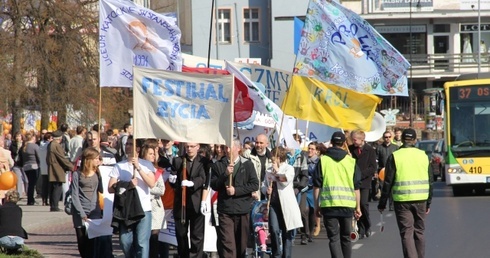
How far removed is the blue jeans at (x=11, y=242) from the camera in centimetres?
1493

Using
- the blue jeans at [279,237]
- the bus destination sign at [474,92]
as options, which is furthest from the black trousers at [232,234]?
the bus destination sign at [474,92]

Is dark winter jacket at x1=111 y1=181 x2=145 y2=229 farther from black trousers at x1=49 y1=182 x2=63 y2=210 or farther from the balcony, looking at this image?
the balcony

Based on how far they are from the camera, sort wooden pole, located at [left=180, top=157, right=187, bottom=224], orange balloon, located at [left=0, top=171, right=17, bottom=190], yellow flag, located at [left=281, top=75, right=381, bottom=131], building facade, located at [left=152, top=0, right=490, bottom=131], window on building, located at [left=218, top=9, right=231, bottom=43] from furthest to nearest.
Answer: window on building, located at [left=218, top=9, right=231, bottom=43] → building facade, located at [left=152, top=0, right=490, bottom=131] → yellow flag, located at [left=281, top=75, right=381, bottom=131] → orange balloon, located at [left=0, top=171, right=17, bottom=190] → wooden pole, located at [left=180, top=157, right=187, bottom=224]

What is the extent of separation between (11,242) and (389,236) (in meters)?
6.81

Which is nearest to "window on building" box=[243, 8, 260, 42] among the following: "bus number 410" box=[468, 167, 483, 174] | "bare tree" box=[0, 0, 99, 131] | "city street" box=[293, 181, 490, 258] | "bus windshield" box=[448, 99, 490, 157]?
"bare tree" box=[0, 0, 99, 131]

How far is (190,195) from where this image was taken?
1441 centimetres

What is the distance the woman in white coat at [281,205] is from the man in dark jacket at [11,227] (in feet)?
10.4

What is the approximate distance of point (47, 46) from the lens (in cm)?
3011

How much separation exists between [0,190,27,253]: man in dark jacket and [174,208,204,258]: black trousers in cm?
204

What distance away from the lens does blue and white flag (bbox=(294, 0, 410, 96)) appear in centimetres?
1747

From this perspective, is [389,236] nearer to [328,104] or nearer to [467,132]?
[328,104]

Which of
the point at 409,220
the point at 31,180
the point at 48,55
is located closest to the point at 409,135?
the point at 409,220

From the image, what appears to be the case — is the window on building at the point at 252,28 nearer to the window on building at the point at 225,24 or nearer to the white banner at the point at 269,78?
the window on building at the point at 225,24

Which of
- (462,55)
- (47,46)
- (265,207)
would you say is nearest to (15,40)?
(47,46)
